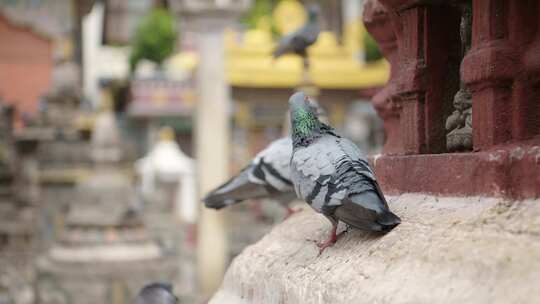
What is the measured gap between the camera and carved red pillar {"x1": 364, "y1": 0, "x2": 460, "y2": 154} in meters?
1.98

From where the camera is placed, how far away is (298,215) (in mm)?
2814

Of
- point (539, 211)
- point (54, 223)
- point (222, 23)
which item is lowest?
point (54, 223)

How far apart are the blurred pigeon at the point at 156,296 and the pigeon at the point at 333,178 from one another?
3.55ft

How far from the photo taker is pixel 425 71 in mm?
1983

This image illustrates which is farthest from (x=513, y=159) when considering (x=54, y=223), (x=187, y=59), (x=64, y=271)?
(x=187, y=59)

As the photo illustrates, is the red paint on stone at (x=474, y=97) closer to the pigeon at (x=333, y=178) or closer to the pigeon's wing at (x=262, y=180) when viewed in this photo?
the pigeon at (x=333, y=178)

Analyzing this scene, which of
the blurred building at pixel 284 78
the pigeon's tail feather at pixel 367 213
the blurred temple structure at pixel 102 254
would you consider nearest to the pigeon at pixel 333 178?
the pigeon's tail feather at pixel 367 213

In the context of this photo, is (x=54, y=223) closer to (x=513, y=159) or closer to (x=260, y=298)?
(x=260, y=298)

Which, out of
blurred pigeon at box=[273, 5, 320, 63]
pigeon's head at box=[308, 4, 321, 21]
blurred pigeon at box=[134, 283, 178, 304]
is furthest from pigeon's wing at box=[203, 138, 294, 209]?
pigeon's head at box=[308, 4, 321, 21]

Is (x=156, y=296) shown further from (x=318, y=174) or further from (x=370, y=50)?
(x=370, y=50)

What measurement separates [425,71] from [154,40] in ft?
51.8

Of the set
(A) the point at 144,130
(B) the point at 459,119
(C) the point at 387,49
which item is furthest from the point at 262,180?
(A) the point at 144,130

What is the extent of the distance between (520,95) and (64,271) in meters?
5.75

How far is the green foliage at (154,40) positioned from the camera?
1739cm
